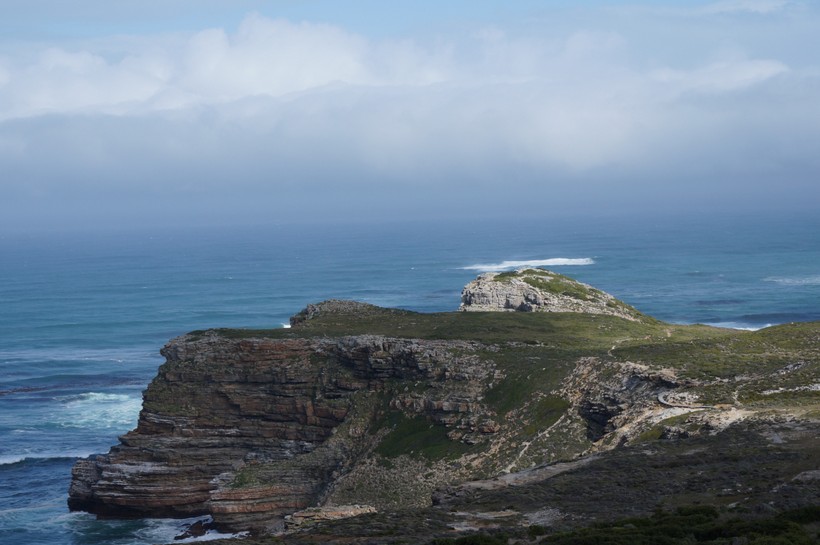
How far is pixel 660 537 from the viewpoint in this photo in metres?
29.7

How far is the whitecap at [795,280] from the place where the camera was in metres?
170

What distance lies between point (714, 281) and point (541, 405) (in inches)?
5037

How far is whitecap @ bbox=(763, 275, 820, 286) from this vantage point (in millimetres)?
170125

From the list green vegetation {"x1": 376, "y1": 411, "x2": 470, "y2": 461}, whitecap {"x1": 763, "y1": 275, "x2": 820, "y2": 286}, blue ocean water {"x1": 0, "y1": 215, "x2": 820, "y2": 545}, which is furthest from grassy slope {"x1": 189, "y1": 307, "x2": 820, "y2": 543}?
whitecap {"x1": 763, "y1": 275, "x2": 820, "y2": 286}

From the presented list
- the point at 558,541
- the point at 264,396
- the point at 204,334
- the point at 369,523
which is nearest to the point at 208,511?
the point at 264,396

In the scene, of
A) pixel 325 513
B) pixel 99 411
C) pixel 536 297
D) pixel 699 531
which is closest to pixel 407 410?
pixel 325 513

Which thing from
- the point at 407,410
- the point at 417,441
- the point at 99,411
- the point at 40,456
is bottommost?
the point at 40,456

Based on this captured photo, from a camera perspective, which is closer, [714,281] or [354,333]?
[354,333]

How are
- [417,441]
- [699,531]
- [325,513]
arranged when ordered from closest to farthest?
[699,531] < [325,513] < [417,441]

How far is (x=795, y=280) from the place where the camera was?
176m

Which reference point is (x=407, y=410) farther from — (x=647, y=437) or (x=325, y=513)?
(x=647, y=437)

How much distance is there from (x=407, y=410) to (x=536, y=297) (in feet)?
94.3

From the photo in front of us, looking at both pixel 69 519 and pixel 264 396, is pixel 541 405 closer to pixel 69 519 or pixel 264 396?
pixel 264 396

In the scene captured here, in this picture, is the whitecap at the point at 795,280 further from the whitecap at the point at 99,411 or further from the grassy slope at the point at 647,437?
the whitecap at the point at 99,411
